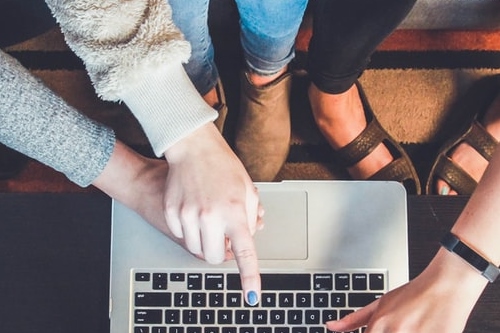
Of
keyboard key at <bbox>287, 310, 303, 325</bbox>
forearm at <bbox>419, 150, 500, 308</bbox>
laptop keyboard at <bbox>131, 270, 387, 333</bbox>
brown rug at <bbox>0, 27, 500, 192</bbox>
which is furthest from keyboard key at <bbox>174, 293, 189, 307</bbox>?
brown rug at <bbox>0, 27, 500, 192</bbox>

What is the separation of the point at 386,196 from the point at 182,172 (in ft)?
0.74

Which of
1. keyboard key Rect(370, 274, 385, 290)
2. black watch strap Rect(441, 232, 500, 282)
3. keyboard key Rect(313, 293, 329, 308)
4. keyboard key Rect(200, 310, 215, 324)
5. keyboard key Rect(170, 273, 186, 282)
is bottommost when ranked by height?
keyboard key Rect(200, 310, 215, 324)

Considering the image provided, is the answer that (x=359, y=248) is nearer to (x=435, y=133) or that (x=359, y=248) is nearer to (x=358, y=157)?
(x=358, y=157)

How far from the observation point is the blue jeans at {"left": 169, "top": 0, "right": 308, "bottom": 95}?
0.78 m

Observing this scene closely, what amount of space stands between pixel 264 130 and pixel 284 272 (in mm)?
380

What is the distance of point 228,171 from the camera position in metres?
0.61

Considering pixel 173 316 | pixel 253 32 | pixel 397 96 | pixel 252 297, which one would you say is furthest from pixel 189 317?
pixel 397 96

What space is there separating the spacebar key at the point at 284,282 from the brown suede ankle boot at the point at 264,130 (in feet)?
1.10

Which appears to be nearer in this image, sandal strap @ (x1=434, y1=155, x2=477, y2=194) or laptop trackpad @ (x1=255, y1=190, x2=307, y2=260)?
laptop trackpad @ (x1=255, y1=190, x2=307, y2=260)

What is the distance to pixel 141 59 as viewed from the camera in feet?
1.89

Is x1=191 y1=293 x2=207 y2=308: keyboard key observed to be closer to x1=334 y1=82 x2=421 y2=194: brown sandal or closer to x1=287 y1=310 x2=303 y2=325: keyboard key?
x1=287 y1=310 x2=303 y2=325: keyboard key

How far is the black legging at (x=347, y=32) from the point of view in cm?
76

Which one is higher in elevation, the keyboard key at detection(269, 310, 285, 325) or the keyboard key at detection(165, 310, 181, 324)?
the keyboard key at detection(269, 310, 285, 325)

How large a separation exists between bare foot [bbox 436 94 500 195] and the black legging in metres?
0.24
